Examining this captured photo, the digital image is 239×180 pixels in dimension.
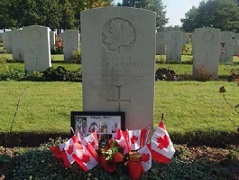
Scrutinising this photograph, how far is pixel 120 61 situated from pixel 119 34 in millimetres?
335

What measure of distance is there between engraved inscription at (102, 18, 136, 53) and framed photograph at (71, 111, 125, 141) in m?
0.86

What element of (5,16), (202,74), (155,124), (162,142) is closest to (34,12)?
(5,16)

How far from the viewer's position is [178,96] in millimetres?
6629

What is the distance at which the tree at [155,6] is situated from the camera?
249ft

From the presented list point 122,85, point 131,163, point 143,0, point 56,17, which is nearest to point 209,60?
point 122,85

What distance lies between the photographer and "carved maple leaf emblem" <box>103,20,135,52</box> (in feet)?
12.9

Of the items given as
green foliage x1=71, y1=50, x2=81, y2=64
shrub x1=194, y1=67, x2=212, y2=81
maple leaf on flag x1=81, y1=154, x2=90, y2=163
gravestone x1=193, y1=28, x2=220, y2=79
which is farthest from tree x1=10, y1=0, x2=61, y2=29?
maple leaf on flag x1=81, y1=154, x2=90, y2=163

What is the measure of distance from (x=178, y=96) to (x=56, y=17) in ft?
109

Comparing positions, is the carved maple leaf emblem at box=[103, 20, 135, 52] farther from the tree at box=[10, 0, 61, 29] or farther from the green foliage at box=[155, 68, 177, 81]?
the tree at box=[10, 0, 61, 29]

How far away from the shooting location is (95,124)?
13.3 feet

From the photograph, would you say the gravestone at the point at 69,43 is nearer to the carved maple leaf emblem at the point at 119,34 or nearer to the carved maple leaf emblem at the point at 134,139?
the carved maple leaf emblem at the point at 119,34

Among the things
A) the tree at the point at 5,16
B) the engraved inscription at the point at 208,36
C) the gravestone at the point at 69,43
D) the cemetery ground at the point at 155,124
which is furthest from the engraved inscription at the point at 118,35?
the tree at the point at 5,16

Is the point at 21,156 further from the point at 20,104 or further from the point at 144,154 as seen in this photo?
the point at 20,104

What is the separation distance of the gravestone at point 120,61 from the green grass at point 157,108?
0.94 meters
